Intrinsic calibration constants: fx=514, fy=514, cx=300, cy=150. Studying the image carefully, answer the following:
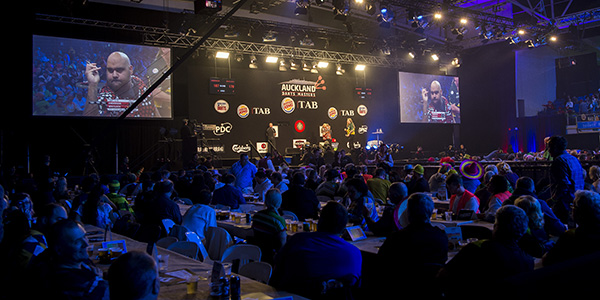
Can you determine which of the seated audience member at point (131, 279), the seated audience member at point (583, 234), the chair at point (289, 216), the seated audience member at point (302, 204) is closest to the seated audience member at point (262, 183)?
the seated audience member at point (302, 204)

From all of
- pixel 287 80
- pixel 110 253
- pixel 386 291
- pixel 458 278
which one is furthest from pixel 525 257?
pixel 287 80

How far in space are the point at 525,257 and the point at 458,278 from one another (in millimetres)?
400

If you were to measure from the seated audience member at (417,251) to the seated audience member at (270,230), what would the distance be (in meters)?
1.52

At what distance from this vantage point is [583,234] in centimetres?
317

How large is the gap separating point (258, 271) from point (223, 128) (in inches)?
612

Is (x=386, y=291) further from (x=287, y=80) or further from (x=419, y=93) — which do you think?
(x=419, y=93)

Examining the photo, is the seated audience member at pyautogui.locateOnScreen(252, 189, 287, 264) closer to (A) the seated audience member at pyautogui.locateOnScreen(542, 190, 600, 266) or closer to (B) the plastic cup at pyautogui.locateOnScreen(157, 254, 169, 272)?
(B) the plastic cup at pyautogui.locateOnScreen(157, 254, 169, 272)

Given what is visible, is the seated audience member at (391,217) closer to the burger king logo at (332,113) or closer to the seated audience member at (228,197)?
the seated audience member at (228,197)

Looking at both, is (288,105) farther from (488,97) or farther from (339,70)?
(488,97)

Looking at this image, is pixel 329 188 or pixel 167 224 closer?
pixel 167 224

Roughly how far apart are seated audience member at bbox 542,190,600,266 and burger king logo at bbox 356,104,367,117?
19.3m

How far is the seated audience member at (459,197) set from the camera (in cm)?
589

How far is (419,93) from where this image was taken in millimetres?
23375

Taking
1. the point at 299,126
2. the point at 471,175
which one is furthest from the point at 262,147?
the point at 471,175
